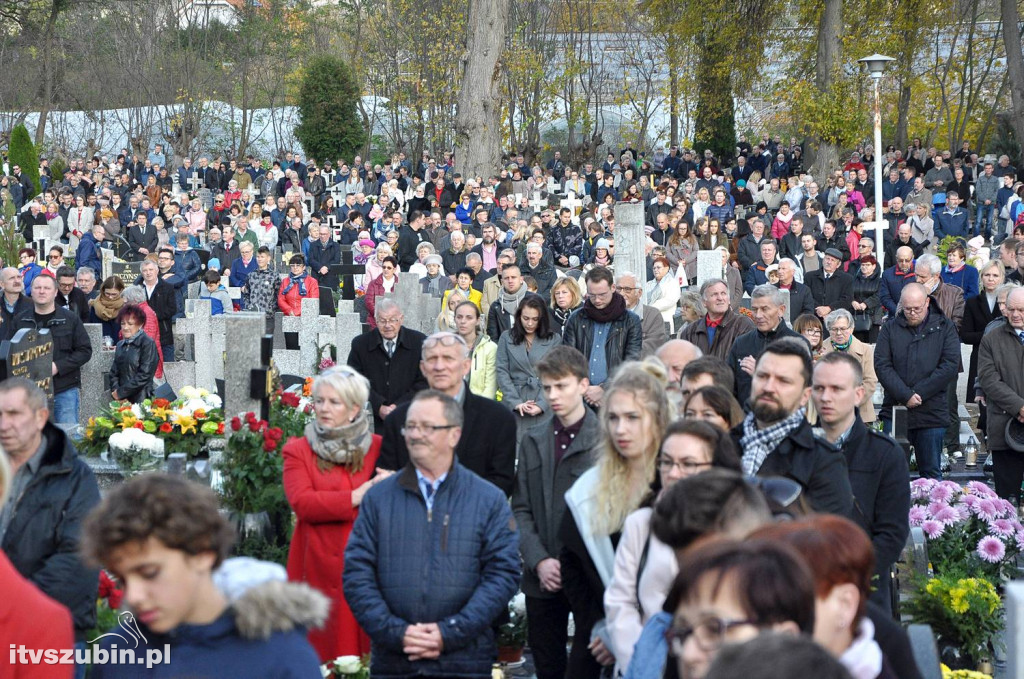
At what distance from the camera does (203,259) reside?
21.6 m

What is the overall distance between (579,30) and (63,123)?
19466mm

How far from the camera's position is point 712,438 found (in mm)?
4270

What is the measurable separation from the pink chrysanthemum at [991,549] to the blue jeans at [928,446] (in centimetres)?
245

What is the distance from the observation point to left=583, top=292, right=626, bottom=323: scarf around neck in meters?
9.66

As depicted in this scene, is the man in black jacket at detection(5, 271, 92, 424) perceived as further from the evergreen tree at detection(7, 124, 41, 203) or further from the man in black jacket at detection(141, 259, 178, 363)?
the evergreen tree at detection(7, 124, 41, 203)

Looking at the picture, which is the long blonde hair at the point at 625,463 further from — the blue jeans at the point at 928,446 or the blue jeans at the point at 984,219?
the blue jeans at the point at 984,219

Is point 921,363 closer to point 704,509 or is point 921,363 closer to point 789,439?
point 789,439

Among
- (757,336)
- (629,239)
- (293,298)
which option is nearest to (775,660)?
(757,336)

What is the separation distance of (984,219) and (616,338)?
19530mm

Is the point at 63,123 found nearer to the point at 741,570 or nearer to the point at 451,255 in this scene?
the point at 451,255

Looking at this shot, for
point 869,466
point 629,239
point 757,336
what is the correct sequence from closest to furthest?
point 869,466 < point 757,336 < point 629,239

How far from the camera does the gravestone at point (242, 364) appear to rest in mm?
8906

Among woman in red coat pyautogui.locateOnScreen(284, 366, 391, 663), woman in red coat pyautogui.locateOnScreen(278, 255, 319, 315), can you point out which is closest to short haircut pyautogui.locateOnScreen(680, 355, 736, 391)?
woman in red coat pyautogui.locateOnScreen(284, 366, 391, 663)

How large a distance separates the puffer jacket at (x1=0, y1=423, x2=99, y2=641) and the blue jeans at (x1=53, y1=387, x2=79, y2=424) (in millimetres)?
5882
